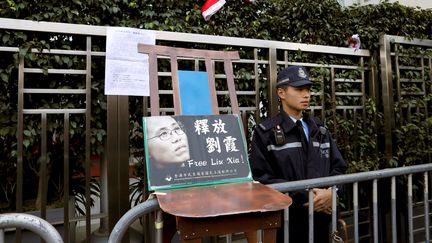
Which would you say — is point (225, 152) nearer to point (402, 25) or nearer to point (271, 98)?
point (271, 98)

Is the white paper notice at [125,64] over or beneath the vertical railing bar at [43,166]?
over

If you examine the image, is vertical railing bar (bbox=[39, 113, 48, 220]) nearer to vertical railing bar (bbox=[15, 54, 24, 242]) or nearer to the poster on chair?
vertical railing bar (bbox=[15, 54, 24, 242])

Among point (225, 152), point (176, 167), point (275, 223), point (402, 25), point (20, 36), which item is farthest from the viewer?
point (402, 25)

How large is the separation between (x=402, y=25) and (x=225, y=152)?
13.1ft

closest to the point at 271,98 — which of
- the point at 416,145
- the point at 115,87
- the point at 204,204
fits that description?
the point at 115,87

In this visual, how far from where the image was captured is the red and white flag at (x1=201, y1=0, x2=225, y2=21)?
3883mm

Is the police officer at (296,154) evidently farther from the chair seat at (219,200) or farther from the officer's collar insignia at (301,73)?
the chair seat at (219,200)

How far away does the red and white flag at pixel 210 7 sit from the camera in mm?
3883

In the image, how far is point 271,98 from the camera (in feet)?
12.5

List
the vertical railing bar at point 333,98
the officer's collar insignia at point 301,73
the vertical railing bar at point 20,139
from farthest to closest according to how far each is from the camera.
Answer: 1. the vertical railing bar at point 333,98
2. the vertical railing bar at point 20,139
3. the officer's collar insignia at point 301,73

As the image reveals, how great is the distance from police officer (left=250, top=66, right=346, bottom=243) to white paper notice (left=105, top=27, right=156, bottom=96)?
53.1 inches

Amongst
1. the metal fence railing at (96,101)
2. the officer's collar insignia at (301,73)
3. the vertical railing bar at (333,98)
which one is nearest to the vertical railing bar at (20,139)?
the metal fence railing at (96,101)

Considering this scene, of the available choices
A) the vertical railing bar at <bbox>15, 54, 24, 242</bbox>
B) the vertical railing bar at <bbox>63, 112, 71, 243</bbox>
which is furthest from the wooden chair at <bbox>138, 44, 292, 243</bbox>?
the vertical railing bar at <bbox>15, 54, 24, 242</bbox>

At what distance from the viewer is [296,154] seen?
244cm
